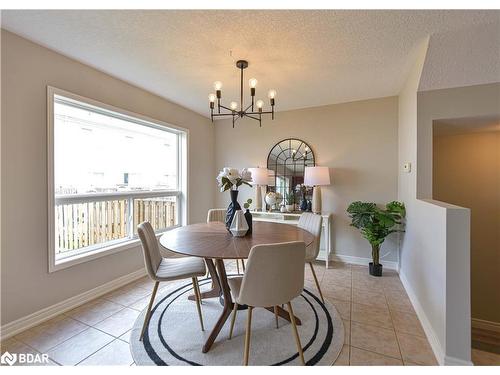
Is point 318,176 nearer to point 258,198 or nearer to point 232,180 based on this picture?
point 258,198

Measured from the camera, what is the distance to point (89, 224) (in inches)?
99.8

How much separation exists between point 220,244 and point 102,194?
1717 mm

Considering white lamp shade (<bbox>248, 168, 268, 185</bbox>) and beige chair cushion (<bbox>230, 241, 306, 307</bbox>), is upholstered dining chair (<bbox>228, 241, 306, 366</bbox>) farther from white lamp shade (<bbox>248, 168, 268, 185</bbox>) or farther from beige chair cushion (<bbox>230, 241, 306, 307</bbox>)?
white lamp shade (<bbox>248, 168, 268, 185</bbox>)

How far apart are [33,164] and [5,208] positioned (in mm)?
408

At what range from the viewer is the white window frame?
6.73 ft

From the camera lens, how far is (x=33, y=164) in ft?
6.42

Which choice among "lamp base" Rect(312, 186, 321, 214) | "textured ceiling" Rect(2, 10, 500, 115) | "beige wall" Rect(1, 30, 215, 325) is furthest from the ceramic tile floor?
"textured ceiling" Rect(2, 10, 500, 115)

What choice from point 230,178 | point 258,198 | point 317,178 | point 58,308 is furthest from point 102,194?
point 317,178

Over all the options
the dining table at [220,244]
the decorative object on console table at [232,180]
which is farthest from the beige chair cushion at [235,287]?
the decorative object on console table at [232,180]

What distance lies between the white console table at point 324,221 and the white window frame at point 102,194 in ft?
4.15

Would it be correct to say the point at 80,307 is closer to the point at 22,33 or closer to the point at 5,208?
the point at 5,208

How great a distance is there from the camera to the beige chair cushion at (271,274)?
1.36m

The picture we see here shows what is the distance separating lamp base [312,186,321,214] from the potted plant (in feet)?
1.61

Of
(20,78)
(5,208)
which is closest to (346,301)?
(5,208)
